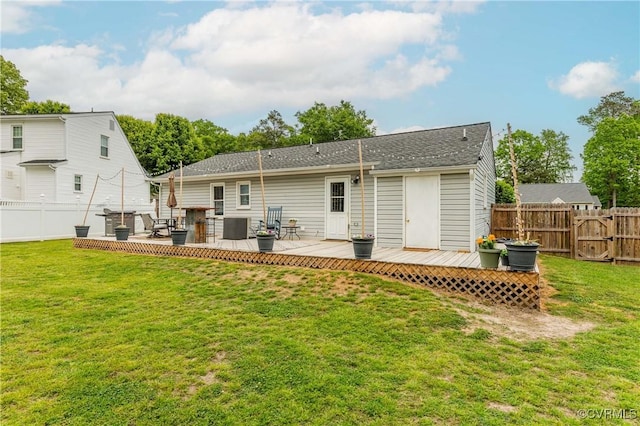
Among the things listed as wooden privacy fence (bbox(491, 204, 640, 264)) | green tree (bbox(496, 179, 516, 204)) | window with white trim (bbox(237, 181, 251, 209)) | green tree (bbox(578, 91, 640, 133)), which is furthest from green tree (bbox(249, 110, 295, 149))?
green tree (bbox(578, 91, 640, 133))

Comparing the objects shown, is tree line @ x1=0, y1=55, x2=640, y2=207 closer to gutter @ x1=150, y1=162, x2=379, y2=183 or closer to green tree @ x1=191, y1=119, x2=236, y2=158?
green tree @ x1=191, y1=119, x2=236, y2=158

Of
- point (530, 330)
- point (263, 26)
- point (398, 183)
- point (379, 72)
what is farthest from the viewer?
point (379, 72)

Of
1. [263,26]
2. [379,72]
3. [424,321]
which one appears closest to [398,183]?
[424,321]

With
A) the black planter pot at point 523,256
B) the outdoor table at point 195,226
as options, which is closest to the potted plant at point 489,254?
the black planter pot at point 523,256

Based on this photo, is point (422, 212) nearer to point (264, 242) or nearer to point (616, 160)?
point (264, 242)

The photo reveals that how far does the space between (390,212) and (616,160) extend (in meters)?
30.4

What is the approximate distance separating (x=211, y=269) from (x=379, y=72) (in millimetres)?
14668

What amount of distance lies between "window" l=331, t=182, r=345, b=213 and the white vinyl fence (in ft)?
36.3

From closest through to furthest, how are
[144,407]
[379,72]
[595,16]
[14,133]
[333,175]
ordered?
[144,407] → [333,175] → [595,16] → [14,133] → [379,72]

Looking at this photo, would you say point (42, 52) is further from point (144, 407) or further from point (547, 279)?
point (547, 279)

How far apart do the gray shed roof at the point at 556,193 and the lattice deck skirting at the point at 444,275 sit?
101 ft

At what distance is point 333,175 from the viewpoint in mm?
10672

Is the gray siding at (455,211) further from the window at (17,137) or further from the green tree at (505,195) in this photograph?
the window at (17,137)

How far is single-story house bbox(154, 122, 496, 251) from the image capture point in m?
8.35
